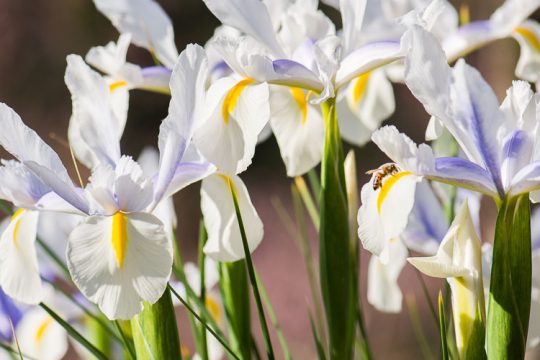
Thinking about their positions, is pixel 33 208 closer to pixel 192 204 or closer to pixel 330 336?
pixel 330 336

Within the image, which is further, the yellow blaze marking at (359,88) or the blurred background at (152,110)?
the blurred background at (152,110)

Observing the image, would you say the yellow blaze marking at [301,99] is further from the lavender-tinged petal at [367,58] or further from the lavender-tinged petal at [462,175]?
the lavender-tinged petal at [462,175]

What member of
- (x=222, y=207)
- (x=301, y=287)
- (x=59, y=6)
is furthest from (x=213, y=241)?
(x=59, y=6)

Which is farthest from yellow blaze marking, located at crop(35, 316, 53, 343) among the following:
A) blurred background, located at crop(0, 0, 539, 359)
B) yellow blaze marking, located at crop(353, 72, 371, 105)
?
blurred background, located at crop(0, 0, 539, 359)

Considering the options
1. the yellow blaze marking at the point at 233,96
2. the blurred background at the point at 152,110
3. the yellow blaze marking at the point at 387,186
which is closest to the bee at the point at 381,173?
the yellow blaze marking at the point at 387,186

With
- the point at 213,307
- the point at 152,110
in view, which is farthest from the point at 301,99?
the point at 152,110

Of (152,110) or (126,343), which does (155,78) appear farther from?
(152,110)

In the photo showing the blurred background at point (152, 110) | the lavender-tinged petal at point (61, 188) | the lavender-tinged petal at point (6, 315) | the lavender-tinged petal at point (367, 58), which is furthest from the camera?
the blurred background at point (152, 110)
